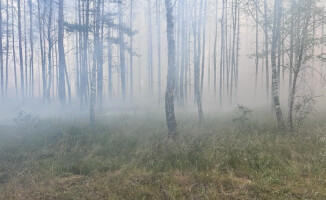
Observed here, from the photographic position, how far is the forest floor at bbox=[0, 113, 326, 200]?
14.5ft

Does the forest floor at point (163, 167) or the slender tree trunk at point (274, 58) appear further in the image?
the slender tree trunk at point (274, 58)

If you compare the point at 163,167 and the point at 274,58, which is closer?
the point at 163,167

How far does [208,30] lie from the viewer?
33.8 meters

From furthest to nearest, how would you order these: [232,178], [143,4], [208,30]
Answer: [208,30] < [143,4] < [232,178]

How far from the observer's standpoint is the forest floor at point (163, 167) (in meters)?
4.43

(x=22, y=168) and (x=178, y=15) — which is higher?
(x=178, y=15)

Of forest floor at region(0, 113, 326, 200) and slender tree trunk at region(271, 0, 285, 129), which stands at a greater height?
slender tree trunk at region(271, 0, 285, 129)

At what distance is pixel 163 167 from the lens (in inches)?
227

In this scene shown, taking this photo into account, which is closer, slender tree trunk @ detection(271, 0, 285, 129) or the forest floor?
the forest floor

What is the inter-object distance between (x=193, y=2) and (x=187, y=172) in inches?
703

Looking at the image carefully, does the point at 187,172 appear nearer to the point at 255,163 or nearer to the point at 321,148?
the point at 255,163

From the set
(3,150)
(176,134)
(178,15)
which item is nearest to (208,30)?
(178,15)

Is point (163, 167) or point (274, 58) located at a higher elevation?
point (274, 58)

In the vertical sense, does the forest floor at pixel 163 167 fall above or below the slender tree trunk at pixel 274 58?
below
